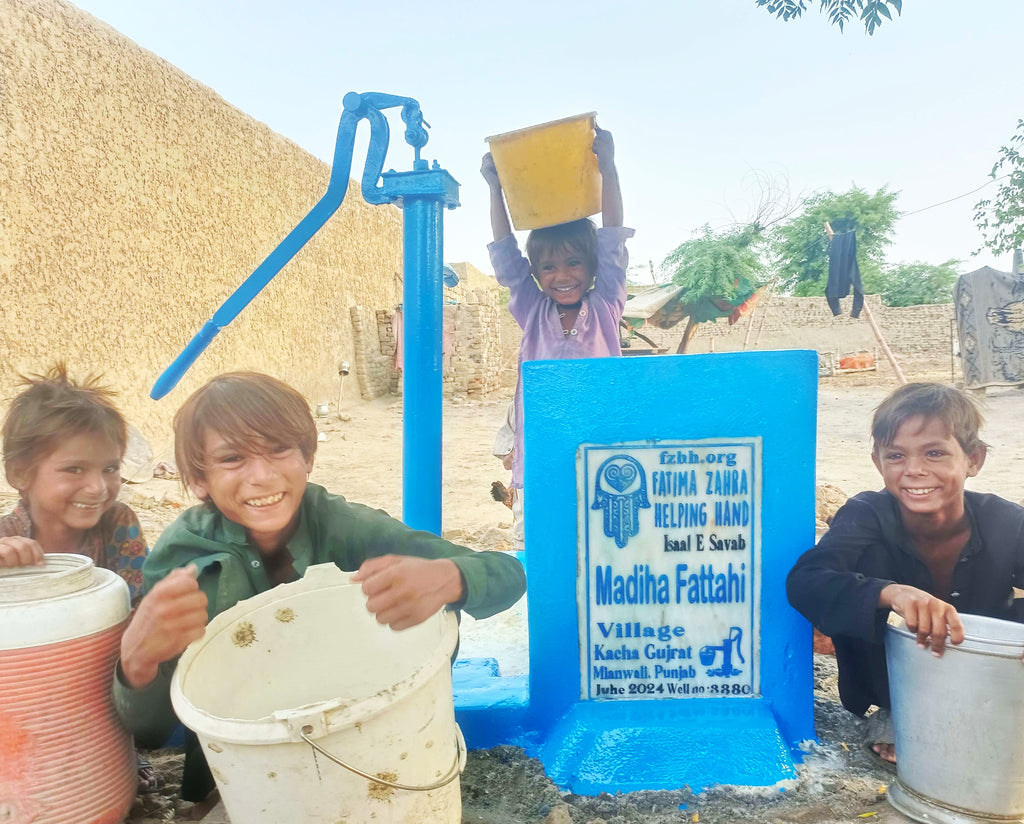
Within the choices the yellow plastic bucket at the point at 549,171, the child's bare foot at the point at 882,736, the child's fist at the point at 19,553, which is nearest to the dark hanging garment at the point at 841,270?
the yellow plastic bucket at the point at 549,171

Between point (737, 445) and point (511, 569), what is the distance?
1.91 feet

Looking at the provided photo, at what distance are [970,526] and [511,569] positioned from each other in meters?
1.06

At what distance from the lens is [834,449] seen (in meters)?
6.89

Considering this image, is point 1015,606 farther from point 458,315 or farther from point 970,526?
point 458,315

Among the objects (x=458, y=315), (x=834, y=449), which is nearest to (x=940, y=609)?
(x=834, y=449)

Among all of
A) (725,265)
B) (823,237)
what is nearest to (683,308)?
(725,265)

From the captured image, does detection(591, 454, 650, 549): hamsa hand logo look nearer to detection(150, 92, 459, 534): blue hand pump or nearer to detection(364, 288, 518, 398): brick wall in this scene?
detection(150, 92, 459, 534): blue hand pump

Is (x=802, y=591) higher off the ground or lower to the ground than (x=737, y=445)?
lower

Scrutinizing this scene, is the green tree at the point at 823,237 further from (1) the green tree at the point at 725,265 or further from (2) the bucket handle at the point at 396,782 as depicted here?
(2) the bucket handle at the point at 396,782

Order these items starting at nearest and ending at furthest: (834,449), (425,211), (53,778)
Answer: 1. (53,778)
2. (425,211)
3. (834,449)

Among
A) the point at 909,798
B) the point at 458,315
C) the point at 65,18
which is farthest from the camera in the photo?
the point at 458,315

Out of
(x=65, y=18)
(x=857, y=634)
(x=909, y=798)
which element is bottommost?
(x=909, y=798)

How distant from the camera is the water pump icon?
1.64m

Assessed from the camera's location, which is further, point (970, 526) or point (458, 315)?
point (458, 315)
